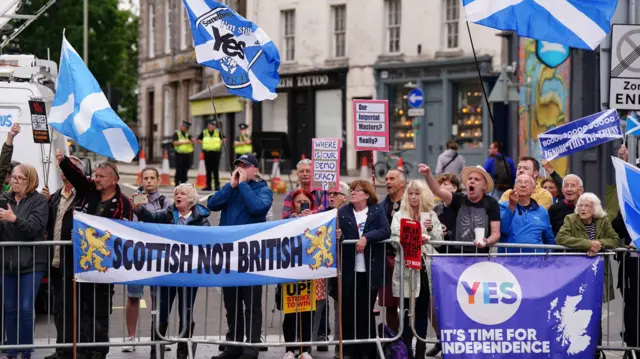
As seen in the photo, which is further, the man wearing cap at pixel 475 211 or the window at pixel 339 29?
the window at pixel 339 29

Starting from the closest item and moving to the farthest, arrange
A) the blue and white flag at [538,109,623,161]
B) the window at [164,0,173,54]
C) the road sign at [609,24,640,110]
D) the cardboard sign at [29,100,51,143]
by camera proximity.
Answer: the road sign at [609,24,640,110] < the blue and white flag at [538,109,623,161] < the cardboard sign at [29,100,51,143] < the window at [164,0,173,54]

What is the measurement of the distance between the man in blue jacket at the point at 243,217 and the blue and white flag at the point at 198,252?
36cm

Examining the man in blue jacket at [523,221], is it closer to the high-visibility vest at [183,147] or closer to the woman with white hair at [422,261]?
→ the woman with white hair at [422,261]

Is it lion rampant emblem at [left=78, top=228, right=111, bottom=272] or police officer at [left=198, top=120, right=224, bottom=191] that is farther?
police officer at [left=198, top=120, right=224, bottom=191]

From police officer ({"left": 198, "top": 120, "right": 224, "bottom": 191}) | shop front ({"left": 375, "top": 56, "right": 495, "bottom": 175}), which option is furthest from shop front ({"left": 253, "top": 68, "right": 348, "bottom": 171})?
police officer ({"left": 198, "top": 120, "right": 224, "bottom": 191})

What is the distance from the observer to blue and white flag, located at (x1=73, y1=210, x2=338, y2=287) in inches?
408

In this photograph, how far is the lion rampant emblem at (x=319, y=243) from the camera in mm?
10508

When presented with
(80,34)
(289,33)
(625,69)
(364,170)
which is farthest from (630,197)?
(80,34)

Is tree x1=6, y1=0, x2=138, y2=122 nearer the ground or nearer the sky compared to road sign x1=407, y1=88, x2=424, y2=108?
nearer the sky

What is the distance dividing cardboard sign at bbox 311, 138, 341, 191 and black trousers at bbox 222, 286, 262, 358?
1.39m

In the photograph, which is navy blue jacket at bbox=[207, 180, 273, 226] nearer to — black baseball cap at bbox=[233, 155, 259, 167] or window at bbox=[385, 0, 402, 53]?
black baseball cap at bbox=[233, 155, 259, 167]

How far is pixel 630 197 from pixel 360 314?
8.16 feet

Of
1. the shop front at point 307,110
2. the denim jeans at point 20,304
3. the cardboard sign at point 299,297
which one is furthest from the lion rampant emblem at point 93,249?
the shop front at point 307,110

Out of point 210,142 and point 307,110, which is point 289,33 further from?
point 210,142
